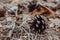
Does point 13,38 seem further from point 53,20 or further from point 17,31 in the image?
point 53,20

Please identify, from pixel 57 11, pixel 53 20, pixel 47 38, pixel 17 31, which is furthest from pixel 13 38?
pixel 57 11

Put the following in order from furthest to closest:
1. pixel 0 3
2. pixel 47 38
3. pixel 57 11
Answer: pixel 0 3 < pixel 57 11 < pixel 47 38

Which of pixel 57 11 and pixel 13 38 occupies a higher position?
pixel 57 11

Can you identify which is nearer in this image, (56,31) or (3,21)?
(56,31)

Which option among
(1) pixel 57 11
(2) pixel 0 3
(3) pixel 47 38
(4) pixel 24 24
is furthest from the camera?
(2) pixel 0 3

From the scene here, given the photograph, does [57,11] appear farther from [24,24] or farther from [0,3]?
[0,3]

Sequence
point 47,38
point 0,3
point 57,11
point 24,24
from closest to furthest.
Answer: point 47,38 < point 24,24 < point 57,11 < point 0,3

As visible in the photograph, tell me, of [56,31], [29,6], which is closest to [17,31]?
[56,31]

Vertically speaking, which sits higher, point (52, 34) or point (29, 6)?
point (29, 6)

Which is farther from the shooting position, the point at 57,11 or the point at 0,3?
the point at 0,3
